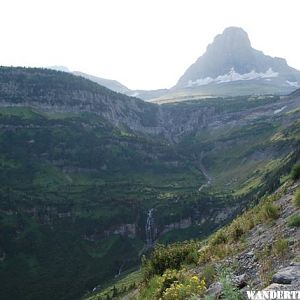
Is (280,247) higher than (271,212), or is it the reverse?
(280,247)

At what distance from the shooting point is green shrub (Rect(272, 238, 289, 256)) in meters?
18.2

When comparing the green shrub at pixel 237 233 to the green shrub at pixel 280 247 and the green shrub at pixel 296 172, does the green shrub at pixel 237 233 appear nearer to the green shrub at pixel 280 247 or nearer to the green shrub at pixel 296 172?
the green shrub at pixel 296 172

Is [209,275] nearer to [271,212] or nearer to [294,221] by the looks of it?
[294,221]

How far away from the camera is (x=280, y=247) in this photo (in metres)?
18.3

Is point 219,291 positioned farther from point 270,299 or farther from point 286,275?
point 270,299

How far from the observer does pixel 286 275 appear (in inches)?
551

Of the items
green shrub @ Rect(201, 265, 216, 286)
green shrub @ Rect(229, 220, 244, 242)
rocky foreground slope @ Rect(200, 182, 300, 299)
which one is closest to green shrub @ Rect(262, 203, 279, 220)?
rocky foreground slope @ Rect(200, 182, 300, 299)

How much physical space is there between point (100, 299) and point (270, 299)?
145 metres

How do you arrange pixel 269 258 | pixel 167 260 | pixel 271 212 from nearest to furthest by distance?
1. pixel 269 258
2. pixel 271 212
3. pixel 167 260

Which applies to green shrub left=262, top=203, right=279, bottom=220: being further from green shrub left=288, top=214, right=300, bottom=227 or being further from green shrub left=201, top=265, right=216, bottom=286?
green shrub left=201, top=265, right=216, bottom=286

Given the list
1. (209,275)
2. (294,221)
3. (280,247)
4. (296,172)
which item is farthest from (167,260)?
(280,247)

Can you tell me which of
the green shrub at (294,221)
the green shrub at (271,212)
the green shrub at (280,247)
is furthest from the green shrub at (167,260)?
the green shrub at (280,247)

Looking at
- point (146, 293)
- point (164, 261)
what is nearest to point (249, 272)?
point (146, 293)

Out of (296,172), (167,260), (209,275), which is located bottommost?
(167,260)
